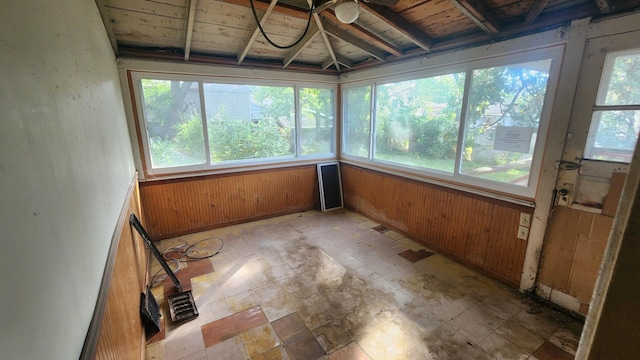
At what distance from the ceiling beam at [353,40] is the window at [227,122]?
1226mm

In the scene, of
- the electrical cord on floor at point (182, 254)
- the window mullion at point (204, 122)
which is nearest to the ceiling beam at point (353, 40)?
the window mullion at point (204, 122)

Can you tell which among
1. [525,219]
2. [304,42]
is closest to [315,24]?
[304,42]

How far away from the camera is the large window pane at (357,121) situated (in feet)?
14.0

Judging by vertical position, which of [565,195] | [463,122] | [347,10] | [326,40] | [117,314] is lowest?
[117,314]

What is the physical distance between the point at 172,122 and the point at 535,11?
391 cm

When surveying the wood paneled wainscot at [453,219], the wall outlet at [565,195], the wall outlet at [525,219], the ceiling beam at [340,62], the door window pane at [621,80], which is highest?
the ceiling beam at [340,62]

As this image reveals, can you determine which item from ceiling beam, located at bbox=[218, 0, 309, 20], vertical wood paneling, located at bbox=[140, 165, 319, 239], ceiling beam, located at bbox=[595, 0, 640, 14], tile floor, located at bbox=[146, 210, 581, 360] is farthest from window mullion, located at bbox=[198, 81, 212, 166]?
ceiling beam, located at bbox=[595, 0, 640, 14]

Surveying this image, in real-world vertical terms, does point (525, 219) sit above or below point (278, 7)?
below

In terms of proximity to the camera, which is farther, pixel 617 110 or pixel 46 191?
pixel 617 110

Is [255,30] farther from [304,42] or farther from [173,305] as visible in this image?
[173,305]

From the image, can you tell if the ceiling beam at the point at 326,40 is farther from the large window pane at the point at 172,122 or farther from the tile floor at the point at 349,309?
the tile floor at the point at 349,309

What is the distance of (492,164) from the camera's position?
2727 millimetres

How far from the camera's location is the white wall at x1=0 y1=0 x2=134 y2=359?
0.54 m

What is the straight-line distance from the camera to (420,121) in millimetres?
3439
